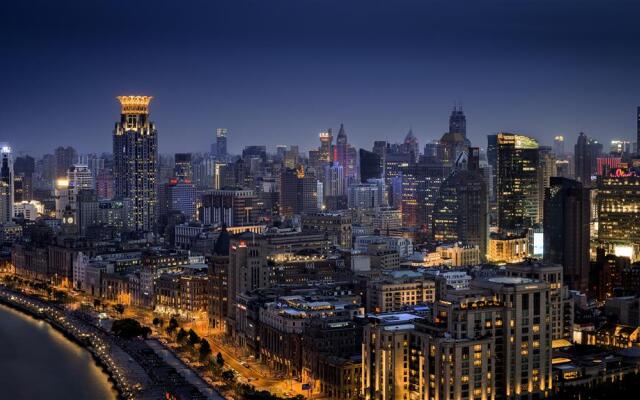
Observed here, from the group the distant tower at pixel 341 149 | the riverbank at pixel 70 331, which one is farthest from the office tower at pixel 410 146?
the riverbank at pixel 70 331

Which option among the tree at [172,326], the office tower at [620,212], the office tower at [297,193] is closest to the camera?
the tree at [172,326]

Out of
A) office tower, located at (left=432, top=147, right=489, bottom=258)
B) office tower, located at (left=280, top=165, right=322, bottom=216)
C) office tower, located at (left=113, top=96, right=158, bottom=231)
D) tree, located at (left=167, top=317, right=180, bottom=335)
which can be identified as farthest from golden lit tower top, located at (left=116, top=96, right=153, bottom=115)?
tree, located at (left=167, top=317, right=180, bottom=335)

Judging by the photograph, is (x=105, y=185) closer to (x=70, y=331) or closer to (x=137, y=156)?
(x=137, y=156)

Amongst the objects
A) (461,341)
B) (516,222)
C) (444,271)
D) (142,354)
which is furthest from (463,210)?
(461,341)

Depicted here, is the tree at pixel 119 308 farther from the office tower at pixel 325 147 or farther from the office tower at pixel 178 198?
the office tower at pixel 325 147

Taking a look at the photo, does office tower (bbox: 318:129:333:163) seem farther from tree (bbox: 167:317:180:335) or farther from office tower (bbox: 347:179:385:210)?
tree (bbox: 167:317:180:335)

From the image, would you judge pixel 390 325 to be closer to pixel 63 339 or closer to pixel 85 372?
pixel 85 372

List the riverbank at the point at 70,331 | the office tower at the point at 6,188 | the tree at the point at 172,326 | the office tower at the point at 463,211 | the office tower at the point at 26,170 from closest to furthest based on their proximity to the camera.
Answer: the riverbank at the point at 70,331 < the tree at the point at 172,326 < the office tower at the point at 463,211 < the office tower at the point at 6,188 < the office tower at the point at 26,170

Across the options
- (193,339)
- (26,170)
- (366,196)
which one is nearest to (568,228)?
(193,339)
